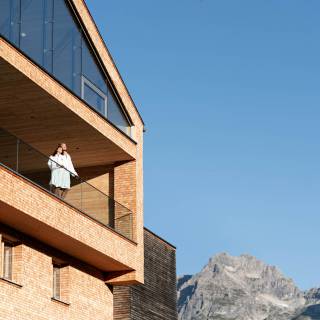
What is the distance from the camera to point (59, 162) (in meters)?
24.9

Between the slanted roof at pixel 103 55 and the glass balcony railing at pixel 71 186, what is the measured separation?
3.33m

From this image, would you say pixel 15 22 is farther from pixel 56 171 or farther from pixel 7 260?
pixel 7 260

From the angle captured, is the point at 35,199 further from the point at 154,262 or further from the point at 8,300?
the point at 154,262

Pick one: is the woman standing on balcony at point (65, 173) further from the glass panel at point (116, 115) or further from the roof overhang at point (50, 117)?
the glass panel at point (116, 115)

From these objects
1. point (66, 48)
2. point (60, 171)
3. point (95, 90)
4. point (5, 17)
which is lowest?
point (60, 171)

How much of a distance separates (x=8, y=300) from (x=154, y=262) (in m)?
10.2

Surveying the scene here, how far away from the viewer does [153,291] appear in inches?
1238

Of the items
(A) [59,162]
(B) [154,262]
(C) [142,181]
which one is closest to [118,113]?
(C) [142,181]

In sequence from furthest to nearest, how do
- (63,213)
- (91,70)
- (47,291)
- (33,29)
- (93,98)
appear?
(91,70)
(93,98)
(33,29)
(47,291)
(63,213)

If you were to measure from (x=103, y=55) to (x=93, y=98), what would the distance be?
1697 millimetres

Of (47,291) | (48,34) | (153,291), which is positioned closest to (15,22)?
(48,34)

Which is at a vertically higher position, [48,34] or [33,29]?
[48,34]

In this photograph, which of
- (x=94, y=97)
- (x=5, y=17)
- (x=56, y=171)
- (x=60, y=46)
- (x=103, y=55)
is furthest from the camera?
(x=103, y=55)

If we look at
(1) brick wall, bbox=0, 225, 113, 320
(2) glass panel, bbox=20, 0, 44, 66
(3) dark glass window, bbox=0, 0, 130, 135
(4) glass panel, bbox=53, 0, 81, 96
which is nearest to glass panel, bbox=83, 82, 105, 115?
(3) dark glass window, bbox=0, 0, 130, 135
